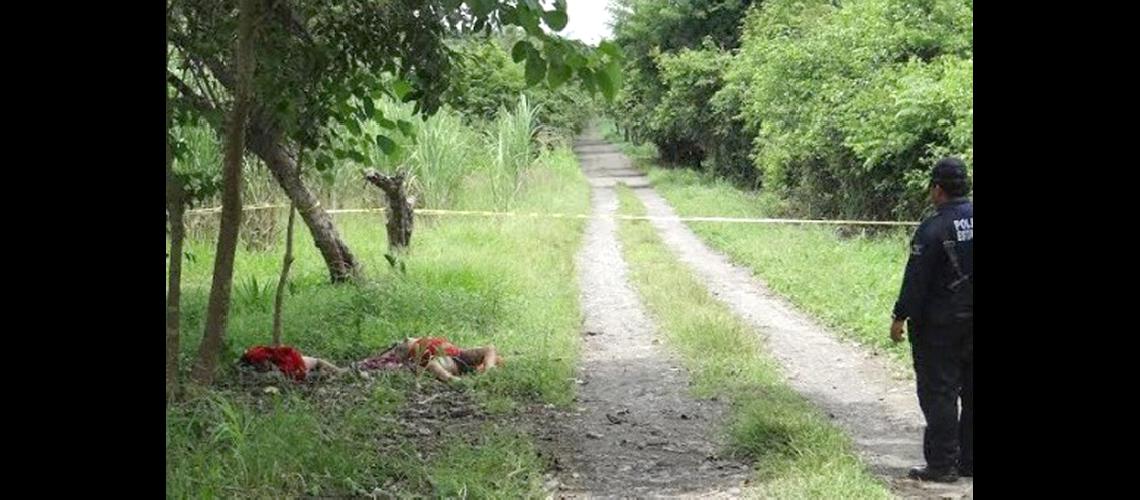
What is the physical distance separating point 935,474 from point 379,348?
5008mm

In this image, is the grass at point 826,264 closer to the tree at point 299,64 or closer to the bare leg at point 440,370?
the bare leg at point 440,370

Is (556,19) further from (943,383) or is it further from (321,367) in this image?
(321,367)

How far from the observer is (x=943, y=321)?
522 centimetres

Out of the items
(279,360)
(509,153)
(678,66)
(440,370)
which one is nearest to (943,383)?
(440,370)

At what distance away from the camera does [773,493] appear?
16.9 ft

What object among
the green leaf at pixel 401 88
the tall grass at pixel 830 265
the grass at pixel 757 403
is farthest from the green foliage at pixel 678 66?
the green leaf at pixel 401 88

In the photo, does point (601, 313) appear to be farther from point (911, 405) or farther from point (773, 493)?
point (773, 493)

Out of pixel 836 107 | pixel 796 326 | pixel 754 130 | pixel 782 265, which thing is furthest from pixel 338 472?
pixel 754 130

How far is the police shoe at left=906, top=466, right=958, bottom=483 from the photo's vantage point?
17.6 ft

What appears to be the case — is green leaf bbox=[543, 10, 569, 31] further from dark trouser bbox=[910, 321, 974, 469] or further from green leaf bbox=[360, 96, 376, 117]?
green leaf bbox=[360, 96, 376, 117]

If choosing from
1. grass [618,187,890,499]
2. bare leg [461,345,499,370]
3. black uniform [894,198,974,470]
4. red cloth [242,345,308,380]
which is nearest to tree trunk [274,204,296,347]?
red cloth [242,345,308,380]

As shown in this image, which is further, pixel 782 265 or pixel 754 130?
pixel 754 130

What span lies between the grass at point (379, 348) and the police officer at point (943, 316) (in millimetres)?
1903
